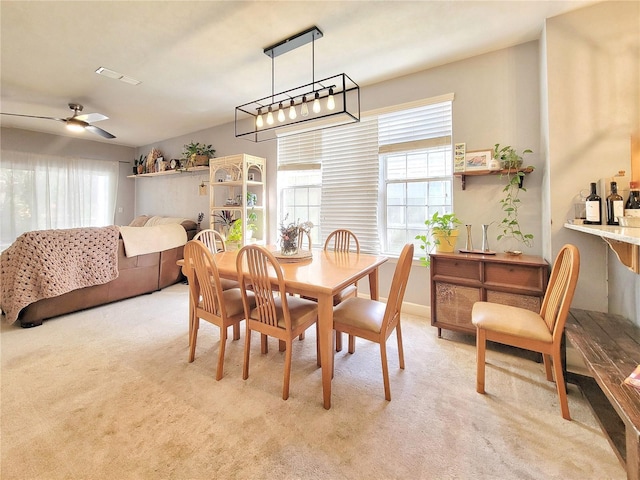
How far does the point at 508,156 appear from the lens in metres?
2.51

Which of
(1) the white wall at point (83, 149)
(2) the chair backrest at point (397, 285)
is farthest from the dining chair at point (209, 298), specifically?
(1) the white wall at point (83, 149)

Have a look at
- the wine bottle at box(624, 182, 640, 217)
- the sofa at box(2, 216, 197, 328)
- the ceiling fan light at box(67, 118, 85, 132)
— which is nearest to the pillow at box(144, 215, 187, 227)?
the sofa at box(2, 216, 197, 328)

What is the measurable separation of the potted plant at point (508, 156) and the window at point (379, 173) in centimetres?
44

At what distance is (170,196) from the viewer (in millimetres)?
5734

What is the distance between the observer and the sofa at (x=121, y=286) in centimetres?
283

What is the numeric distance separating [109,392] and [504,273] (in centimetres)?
301

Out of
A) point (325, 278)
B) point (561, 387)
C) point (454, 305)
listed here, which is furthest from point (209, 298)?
point (561, 387)

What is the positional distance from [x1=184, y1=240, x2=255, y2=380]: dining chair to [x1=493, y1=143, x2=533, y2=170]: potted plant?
2510 mm

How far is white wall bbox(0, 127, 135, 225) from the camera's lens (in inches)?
191

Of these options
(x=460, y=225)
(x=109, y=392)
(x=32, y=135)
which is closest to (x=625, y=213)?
(x=460, y=225)

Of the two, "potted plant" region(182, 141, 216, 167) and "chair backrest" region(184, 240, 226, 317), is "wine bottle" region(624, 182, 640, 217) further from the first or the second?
"potted plant" region(182, 141, 216, 167)

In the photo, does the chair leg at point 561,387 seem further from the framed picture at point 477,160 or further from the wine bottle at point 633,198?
the framed picture at point 477,160

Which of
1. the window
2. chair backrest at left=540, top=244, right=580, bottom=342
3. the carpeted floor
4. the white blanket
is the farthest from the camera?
the white blanket

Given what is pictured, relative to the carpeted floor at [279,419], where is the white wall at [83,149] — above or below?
above
